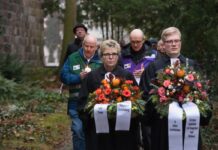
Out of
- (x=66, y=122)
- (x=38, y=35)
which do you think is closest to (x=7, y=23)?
(x=38, y=35)

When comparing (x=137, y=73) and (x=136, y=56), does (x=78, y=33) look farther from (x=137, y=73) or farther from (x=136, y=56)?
(x=137, y=73)

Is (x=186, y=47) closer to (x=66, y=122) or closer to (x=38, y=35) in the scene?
(x=66, y=122)

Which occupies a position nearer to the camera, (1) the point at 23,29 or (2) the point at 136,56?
(2) the point at 136,56

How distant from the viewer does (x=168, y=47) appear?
20.7 ft

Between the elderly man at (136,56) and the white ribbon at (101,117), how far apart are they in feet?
7.15

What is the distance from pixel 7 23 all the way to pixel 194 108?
13791 millimetres

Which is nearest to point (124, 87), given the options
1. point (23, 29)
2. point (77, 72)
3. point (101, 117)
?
point (101, 117)

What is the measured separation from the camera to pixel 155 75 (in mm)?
→ 6344

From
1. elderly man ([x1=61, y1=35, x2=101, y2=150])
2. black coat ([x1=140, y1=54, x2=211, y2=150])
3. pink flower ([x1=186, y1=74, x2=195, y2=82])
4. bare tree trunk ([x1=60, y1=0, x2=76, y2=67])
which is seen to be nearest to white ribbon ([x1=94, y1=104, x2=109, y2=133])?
black coat ([x1=140, y1=54, x2=211, y2=150])

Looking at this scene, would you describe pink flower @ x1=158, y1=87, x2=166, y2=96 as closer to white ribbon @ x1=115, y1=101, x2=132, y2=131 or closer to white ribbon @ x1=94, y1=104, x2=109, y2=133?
white ribbon @ x1=115, y1=101, x2=132, y2=131

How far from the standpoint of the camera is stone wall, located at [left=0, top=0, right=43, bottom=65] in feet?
61.7

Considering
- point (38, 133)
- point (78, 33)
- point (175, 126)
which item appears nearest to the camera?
point (175, 126)

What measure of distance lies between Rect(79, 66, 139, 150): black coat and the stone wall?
37.2 feet

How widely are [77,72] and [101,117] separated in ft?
6.02
